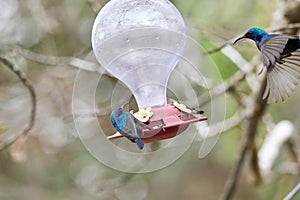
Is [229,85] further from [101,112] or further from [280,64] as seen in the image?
[280,64]

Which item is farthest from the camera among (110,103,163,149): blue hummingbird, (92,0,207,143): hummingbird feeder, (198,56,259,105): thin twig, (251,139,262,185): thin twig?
(251,139,262,185): thin twig

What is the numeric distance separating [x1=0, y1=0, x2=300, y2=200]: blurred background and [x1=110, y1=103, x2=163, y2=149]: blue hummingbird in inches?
31.6

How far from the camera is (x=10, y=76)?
376 centimetres

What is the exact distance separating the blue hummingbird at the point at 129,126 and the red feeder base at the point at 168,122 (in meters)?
0.02

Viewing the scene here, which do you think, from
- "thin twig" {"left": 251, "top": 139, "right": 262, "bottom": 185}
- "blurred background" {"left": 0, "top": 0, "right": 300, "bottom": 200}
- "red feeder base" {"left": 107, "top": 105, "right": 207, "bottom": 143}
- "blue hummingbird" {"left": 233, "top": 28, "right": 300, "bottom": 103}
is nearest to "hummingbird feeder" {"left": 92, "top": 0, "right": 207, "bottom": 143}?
"red feeder base" {"left": 107, "top": 105, "right": 207, "bottom": 143}

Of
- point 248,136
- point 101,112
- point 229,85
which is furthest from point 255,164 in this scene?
point 101,112

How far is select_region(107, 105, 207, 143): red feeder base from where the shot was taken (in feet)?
5.47

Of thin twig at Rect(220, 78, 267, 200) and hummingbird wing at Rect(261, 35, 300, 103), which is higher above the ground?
hummingbird wing at Rect(261, 35, 300, 103)

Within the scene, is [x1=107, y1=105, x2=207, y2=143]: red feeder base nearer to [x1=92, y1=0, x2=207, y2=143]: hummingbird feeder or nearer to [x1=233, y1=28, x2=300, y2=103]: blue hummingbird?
[x1=92, y1=0, x2=207, y2=143]: hummingbird feeder

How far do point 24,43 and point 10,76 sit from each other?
34 centimetres

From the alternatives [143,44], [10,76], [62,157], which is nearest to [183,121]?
[143,44]

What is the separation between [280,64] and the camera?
175 cm

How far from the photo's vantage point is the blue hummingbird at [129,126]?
1620 mm

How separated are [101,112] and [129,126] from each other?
1.16 meters
